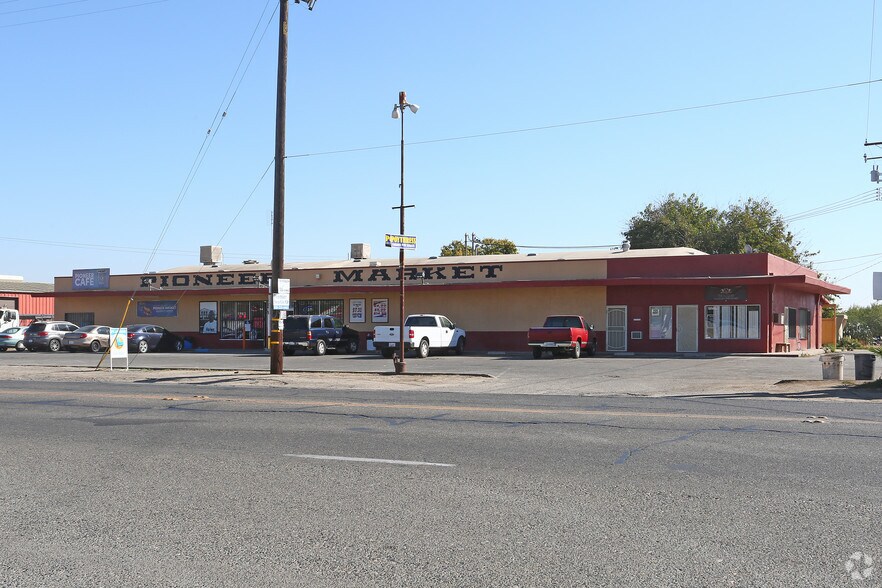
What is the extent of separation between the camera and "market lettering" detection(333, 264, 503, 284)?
132 ft

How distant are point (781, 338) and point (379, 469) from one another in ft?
106

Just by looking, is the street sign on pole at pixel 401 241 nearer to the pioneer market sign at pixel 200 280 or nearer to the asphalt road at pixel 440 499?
the asphalt road at pixel 440 499

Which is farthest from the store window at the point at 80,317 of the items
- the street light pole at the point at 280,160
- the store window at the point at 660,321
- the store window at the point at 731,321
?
the store window at the point at 731,321

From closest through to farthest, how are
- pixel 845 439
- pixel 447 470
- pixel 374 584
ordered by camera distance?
pixel 374 584 → pixel 447 470 → pixel 845 439

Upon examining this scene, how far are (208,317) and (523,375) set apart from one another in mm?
26291

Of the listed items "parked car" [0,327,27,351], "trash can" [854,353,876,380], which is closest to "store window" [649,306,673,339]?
"trash can" [854,353,876,380]

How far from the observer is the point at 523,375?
24.5 meters

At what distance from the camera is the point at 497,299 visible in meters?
40.3

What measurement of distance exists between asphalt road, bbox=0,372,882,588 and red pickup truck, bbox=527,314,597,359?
19.5 m

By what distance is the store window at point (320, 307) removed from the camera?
43.9 m

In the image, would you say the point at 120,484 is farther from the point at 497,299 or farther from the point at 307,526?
the point at 497,299

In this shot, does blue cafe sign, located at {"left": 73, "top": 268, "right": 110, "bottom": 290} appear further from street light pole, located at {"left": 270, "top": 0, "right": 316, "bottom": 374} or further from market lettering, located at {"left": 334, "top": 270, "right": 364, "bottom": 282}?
street light pole, located at {"left": 270, "top": 0, "right": 316, "bottom": 374}

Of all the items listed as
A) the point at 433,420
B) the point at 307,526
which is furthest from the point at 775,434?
the point at 307,526

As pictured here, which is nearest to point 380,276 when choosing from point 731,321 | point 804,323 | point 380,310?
point 380,310
